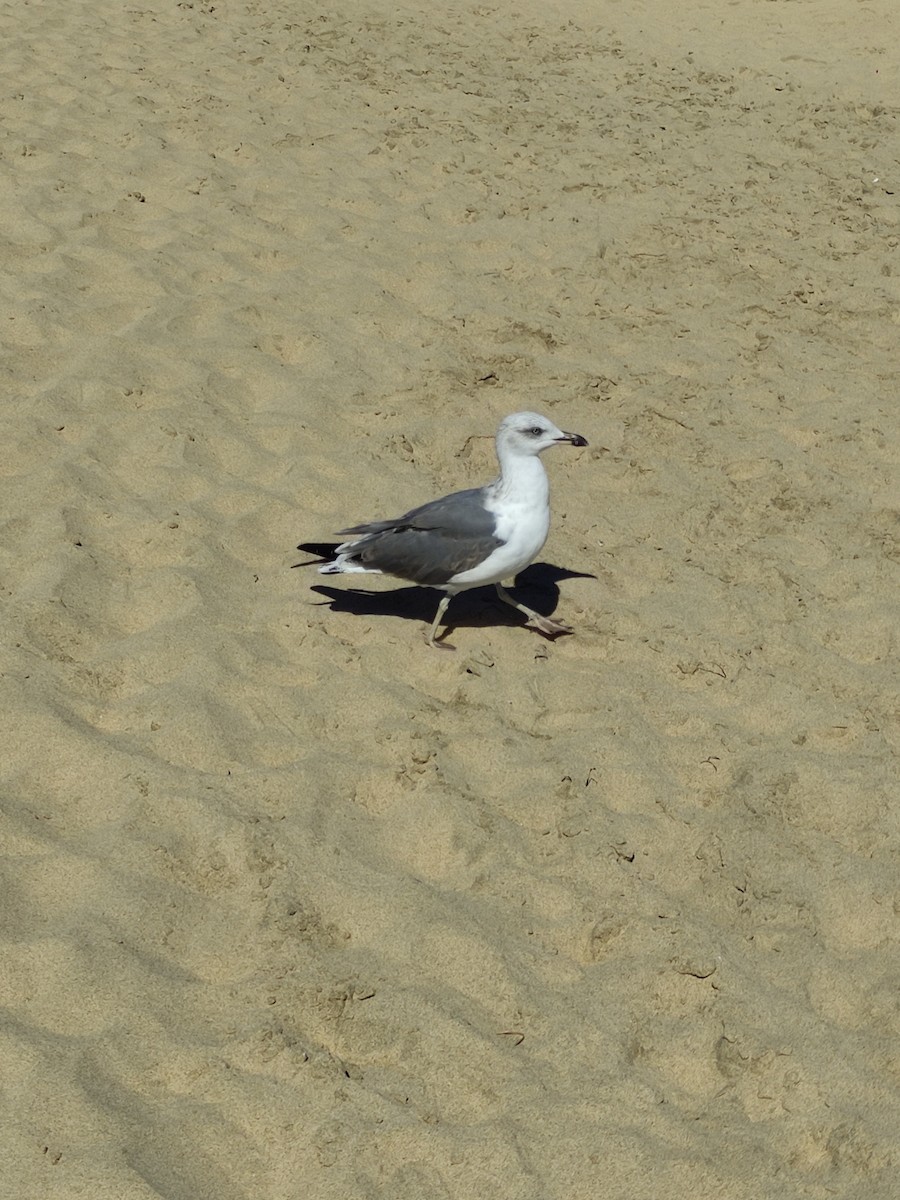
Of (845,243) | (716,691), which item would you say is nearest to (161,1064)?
(716,691)

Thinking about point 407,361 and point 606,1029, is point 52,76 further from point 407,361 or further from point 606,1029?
point 606,1029

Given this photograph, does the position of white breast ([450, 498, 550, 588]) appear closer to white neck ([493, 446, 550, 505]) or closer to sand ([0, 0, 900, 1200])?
white neck ([493, 446, 550, 505])

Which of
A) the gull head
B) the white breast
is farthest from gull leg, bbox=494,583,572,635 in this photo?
the gull head

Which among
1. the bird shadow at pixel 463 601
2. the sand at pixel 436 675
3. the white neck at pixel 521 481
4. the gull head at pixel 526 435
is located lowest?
the bird shadow at pixel 463 601

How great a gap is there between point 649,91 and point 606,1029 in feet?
28.3

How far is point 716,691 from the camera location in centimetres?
414

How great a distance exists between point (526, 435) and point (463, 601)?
0.73 metres

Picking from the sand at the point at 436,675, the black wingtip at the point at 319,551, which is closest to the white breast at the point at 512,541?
the sand at the point at 436,675

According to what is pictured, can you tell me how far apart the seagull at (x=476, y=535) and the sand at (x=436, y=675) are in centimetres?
20

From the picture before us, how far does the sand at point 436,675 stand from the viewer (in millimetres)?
2650

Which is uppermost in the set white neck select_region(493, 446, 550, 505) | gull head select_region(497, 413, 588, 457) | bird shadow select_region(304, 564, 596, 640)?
gull head select_region(497, 413, 588, 457)

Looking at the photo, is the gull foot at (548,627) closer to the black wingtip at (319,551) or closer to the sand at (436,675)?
the sand at (436,675)

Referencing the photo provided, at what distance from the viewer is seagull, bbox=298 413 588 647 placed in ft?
13.9

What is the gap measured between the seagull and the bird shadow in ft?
0.38
